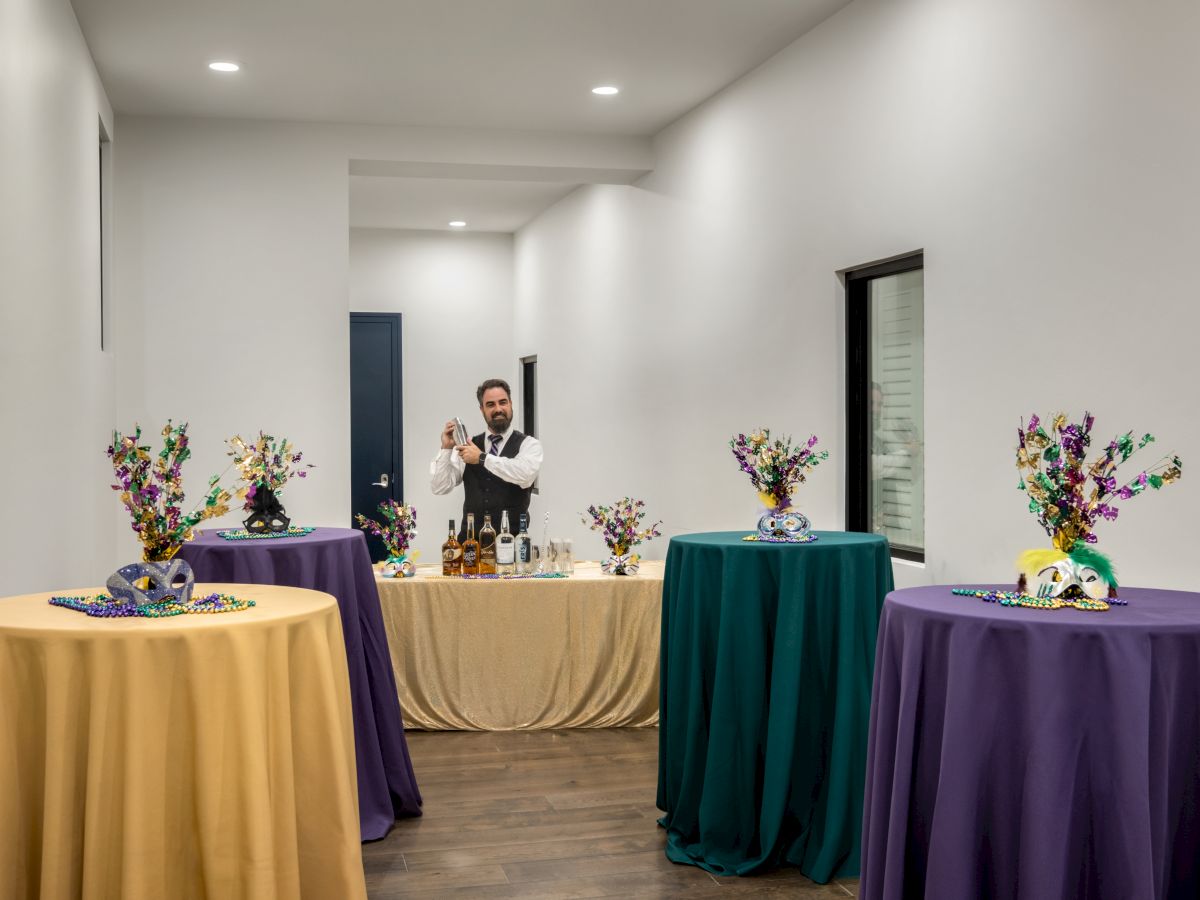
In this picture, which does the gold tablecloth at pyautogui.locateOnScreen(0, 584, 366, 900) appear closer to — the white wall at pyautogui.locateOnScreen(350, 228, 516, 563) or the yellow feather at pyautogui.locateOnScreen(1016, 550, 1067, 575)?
the yellow feather at pyautogui.locateOnScreen(1016, 550, 1067, 575)

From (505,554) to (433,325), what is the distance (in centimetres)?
545

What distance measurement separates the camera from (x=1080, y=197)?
12.0 ft

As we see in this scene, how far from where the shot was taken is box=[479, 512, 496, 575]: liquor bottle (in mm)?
5750

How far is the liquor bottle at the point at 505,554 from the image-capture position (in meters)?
5.69

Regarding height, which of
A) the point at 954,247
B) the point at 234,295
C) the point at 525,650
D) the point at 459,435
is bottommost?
the point at 525,650

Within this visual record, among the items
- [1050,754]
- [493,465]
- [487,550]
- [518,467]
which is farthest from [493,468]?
[1050,754]

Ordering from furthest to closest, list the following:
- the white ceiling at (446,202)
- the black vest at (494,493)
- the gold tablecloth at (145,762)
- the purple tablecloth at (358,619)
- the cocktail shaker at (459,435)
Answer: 1. the white ceiling at (446,202)
2. the black vest at (494,493)
3. the cocktail shaker at (459,435)
4. the purple tablecloth at (358,619)
5. the gold tablecloth at (145,762)

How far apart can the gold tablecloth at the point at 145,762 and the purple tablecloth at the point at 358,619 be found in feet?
4.70

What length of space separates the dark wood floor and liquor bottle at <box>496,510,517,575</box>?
769mm

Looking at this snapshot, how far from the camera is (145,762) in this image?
92.0 inches

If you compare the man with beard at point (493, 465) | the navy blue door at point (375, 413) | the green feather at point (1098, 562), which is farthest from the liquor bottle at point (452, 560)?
the navy blue door at point (375, 413)

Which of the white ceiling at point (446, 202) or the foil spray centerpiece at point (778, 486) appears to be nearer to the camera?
the foil spray centerpiece at point (778, 486)

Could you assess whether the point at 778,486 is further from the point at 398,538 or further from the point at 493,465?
the point at 493,465

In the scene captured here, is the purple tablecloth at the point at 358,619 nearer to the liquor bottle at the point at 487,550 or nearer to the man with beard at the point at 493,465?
the liquor bottle at the point at 487,550
